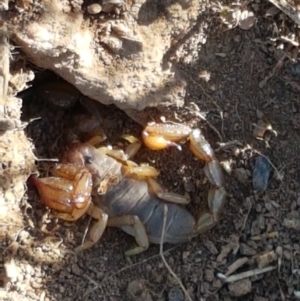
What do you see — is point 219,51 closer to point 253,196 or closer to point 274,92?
point 274,92

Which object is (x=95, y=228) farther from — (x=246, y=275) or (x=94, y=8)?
(x=94, y=8)

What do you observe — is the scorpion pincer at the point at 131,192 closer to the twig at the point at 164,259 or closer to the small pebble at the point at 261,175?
the twig at the point at 164,259

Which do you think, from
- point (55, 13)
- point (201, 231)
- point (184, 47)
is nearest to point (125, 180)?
point (201, 231)

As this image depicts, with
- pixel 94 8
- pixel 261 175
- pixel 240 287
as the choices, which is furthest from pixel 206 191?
pixel 94 8

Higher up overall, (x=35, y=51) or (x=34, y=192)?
(x=35, y=51)

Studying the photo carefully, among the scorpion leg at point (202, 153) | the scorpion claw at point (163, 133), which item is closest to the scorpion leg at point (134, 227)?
the scorpion leg at point (202, 153)

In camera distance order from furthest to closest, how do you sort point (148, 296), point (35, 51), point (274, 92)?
point (274, 92) → point (148, 296) → point (35, 51)
